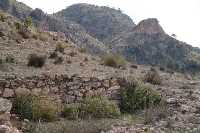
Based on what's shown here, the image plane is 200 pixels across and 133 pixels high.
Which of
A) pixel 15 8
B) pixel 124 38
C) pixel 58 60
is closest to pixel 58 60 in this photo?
pixel 58 60

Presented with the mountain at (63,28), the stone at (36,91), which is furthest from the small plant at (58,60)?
the mountain at (63,28)

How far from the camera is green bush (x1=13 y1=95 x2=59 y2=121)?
17688mm

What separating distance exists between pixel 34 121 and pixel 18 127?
62.5 inches

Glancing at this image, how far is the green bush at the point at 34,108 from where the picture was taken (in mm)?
17688

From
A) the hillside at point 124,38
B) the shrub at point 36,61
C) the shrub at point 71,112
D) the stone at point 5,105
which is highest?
the hillside at point 124,38

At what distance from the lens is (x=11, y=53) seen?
2720 centimetres

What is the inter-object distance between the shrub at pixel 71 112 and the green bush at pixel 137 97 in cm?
284

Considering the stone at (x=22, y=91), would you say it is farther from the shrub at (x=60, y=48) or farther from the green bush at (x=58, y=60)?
the shrub at (x=60, y=48)

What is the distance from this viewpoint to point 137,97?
2130 cm

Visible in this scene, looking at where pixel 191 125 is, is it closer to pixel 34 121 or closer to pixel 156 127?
pixel 156 127

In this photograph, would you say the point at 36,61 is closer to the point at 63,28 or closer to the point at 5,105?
the point at 5,105

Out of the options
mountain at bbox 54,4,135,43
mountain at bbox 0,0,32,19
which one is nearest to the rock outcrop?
mountain at bbox 0,0,32,19

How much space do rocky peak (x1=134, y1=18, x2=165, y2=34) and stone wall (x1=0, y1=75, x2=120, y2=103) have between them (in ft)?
275

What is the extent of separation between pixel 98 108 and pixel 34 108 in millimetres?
2770
